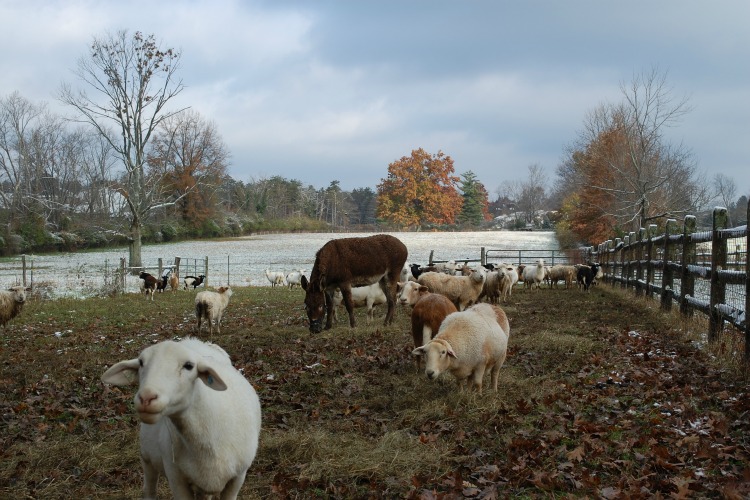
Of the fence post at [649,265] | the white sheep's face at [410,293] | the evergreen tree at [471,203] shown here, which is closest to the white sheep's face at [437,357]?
the white sheep's face at [410,293]

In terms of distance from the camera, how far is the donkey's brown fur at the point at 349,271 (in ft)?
41.2

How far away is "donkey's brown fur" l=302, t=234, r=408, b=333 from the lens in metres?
12.6

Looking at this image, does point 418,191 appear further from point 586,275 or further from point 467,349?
point 467,349

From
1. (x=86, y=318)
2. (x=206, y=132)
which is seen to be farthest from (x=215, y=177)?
(x=86, y=318)

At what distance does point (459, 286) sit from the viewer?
15000 millimetres

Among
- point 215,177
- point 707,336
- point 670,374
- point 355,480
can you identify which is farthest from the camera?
point 215,177

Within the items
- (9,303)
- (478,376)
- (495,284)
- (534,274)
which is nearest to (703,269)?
(478,376)

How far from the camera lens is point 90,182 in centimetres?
5781

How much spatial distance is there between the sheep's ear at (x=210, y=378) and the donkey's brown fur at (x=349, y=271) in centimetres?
892

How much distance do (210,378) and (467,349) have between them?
4008 mm

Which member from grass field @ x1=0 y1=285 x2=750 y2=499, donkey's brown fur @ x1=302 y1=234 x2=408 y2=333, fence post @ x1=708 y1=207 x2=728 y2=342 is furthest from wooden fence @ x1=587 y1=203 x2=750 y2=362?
donkey's brown fur @ x1=302 y1=234 x2=408 y2=333

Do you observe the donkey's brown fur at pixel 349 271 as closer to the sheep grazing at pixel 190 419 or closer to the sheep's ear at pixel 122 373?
the sheep grazing at pixel 190 419

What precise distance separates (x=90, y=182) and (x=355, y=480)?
6045 cm

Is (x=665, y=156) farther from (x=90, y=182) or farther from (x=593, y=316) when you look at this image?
(x=90, y=182)
